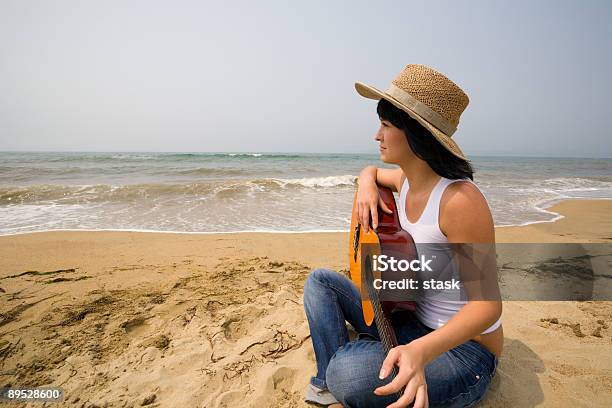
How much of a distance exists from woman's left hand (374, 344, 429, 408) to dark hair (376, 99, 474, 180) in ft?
2.64

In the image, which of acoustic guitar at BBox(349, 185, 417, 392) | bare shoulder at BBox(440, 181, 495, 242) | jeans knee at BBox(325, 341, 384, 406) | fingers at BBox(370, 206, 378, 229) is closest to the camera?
bare shoulder at BBox(440, 181, 495, 242)

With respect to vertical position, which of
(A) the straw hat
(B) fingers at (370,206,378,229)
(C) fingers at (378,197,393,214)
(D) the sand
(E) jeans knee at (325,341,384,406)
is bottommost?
(D) the sand

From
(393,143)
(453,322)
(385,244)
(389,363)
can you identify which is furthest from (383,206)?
(389,363)

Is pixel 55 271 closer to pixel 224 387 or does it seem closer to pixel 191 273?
pixel 191 273

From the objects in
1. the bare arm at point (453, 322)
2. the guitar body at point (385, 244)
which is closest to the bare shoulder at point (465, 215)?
the bare arm at point (453, 322)

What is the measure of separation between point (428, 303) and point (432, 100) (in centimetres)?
97

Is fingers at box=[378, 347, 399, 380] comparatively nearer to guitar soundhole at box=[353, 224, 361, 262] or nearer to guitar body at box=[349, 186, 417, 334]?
guitar body at box=[349, 186, 417, 334]

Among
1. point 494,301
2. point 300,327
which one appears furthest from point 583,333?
point 300,327

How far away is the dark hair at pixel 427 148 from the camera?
59.6 inches

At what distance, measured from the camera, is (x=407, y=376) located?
1051 mm

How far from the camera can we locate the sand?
194cm

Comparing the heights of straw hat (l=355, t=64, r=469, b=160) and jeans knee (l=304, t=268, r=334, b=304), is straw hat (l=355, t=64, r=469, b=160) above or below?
above

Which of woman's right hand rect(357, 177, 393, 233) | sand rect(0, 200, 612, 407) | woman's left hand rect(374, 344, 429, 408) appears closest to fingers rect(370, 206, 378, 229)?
woman's right hand rect(357, 177, 393, 233)

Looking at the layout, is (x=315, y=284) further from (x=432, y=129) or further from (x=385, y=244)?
(x=432, y=129)
